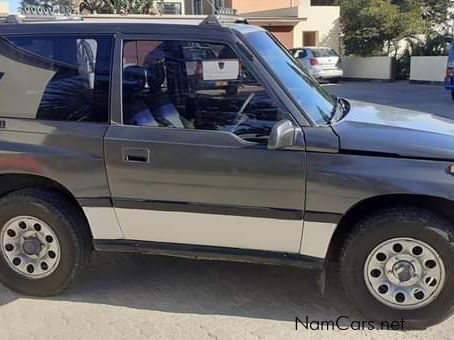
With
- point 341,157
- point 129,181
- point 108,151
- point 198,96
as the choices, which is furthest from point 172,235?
point 341,157

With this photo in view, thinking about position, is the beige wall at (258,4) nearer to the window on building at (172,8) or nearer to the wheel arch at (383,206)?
the window on building at (172,8)

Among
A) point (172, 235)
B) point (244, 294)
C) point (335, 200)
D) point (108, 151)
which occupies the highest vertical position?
point (108, 151)

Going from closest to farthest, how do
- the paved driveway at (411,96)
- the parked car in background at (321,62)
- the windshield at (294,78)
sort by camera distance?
the windshield at (294,78) → the paved driveway at (411,96) → the parked car in background at (321,62)

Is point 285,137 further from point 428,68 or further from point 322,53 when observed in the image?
point 322,53

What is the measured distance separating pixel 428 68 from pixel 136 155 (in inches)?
848

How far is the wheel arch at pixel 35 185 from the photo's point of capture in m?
3.94

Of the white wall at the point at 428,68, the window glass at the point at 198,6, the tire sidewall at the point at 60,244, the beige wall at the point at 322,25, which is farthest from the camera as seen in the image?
the window glass at the point at 198,6

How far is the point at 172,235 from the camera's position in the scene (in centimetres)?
379

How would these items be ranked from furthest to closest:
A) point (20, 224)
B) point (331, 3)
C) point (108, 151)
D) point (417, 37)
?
1. point (331, 3)
2. point (417, 37)
3. point (20, 224)
4. point (108, 151)

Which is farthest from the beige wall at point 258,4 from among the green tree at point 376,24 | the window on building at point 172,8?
the green tree at point 376,24

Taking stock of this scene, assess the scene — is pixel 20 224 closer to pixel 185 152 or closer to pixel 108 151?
pixel 108 151

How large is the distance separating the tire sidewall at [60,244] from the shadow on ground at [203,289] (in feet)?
0.40

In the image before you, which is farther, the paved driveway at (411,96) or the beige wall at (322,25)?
the beige wall at (322,25)

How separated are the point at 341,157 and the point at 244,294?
1.29 meters
